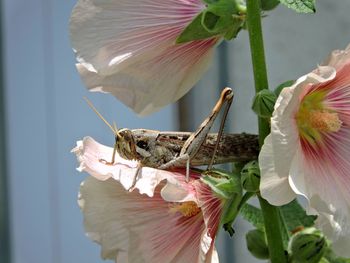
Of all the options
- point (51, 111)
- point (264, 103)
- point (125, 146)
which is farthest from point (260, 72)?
point (51, 111)

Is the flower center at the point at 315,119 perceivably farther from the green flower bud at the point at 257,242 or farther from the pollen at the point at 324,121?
the green flower bud at the point at 257,242

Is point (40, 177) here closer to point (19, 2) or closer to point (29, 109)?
point (29, 109)

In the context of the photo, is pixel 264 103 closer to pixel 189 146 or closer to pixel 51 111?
pixel 189 146

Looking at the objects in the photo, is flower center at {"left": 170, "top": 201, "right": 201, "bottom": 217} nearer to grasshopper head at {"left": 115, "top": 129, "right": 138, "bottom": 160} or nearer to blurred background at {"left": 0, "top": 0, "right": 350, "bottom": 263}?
grasshopper head at {"left": 115, "top": 129, "right": 138, "bottom": 160}

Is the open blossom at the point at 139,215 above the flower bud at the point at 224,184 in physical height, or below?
below

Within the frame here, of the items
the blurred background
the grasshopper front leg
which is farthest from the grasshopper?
the blurred background

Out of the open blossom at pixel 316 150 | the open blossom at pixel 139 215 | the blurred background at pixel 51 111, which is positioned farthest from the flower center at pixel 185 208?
the blurred background at pixel 51 111

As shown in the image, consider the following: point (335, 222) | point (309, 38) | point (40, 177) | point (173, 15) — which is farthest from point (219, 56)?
point (335, 222)
